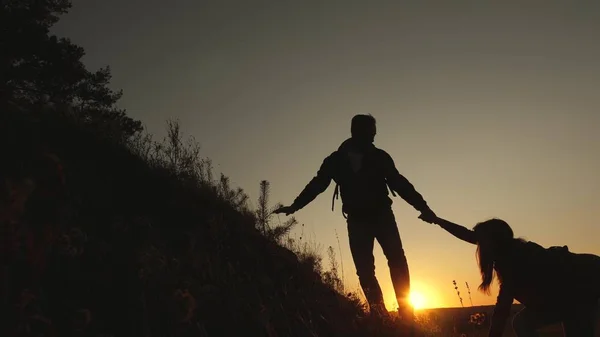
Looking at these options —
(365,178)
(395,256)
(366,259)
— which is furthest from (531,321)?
(365,178)

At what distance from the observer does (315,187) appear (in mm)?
5855

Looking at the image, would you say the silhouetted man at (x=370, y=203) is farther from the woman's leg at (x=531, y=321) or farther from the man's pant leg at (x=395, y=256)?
the woman's leg at (x=531, y=321)

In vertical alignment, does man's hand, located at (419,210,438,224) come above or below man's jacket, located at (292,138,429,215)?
below

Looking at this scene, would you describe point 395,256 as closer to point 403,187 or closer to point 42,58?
point 403,187

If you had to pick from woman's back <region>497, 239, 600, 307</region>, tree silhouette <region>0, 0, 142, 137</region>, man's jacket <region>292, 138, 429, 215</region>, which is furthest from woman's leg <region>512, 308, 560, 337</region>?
tree silhouette <region>0, 0, 142, 137</region>

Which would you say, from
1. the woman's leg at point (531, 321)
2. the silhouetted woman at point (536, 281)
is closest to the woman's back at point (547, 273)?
the silhouetted woman at point (536, 281)

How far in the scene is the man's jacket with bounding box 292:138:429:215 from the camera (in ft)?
17.6

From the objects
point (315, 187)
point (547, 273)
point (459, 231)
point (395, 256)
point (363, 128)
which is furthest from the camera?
point (315, 187)

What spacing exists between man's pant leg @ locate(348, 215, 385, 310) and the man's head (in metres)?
0.94

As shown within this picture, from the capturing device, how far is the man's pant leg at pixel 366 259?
17.4 ft

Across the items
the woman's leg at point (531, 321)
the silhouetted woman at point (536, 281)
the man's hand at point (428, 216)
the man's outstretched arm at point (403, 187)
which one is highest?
the man's outstretched arm at point (403, 187)

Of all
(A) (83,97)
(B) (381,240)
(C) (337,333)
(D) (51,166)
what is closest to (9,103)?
(D) (51,166)

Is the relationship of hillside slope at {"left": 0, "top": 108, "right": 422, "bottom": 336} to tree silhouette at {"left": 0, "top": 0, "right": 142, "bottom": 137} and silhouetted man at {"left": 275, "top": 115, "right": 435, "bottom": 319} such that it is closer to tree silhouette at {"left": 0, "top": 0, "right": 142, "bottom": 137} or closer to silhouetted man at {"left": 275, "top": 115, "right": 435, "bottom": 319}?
silhouetted man at {"left": 275, "top": 115, "right": 435, "bottom": 319}

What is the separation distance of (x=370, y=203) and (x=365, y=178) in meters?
0.29
